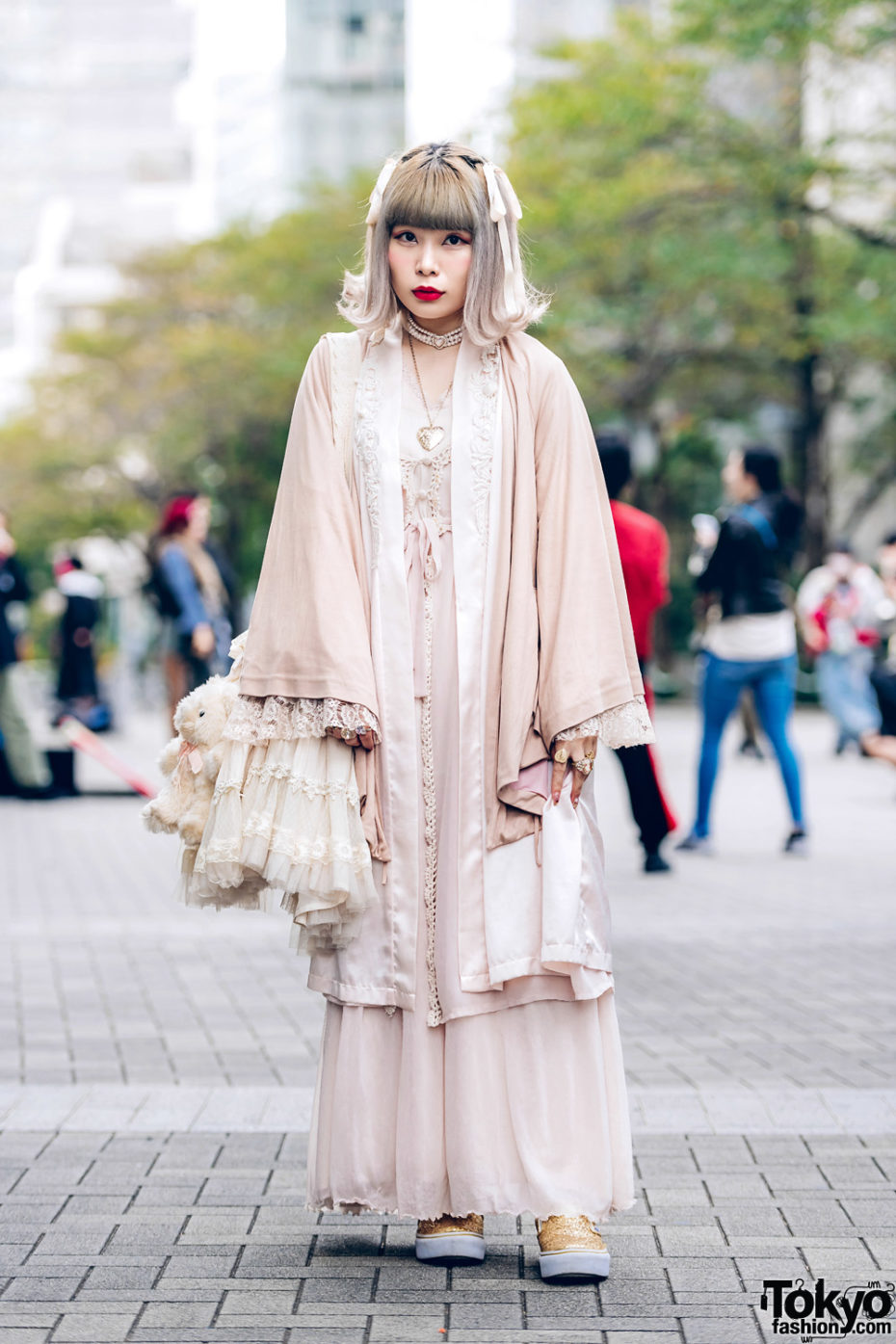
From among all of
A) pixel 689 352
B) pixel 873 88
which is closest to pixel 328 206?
pixel 689 352

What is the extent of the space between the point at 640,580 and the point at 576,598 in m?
5.18

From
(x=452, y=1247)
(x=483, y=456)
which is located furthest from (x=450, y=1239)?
(x=483, y=456)

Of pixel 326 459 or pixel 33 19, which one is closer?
pixel 326 459

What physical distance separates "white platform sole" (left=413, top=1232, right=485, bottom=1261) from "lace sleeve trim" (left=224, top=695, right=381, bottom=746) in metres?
0.91

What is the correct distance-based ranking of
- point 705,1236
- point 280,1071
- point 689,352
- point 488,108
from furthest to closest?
point 689,352
point 488,108
point 280,1071
point 705,1236

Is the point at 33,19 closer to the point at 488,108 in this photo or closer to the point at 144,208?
the point at 144,208

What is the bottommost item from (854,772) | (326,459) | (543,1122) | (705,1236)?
(854,772)

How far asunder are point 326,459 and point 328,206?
3582 centimetres

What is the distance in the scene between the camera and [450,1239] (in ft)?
11.8

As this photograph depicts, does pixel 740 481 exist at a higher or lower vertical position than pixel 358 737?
higher

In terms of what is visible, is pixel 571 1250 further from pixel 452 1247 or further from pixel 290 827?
pixel 290 827

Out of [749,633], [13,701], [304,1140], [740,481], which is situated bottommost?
[13,701]

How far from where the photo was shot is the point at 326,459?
369 centimetres

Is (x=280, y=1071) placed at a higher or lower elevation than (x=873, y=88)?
lower
